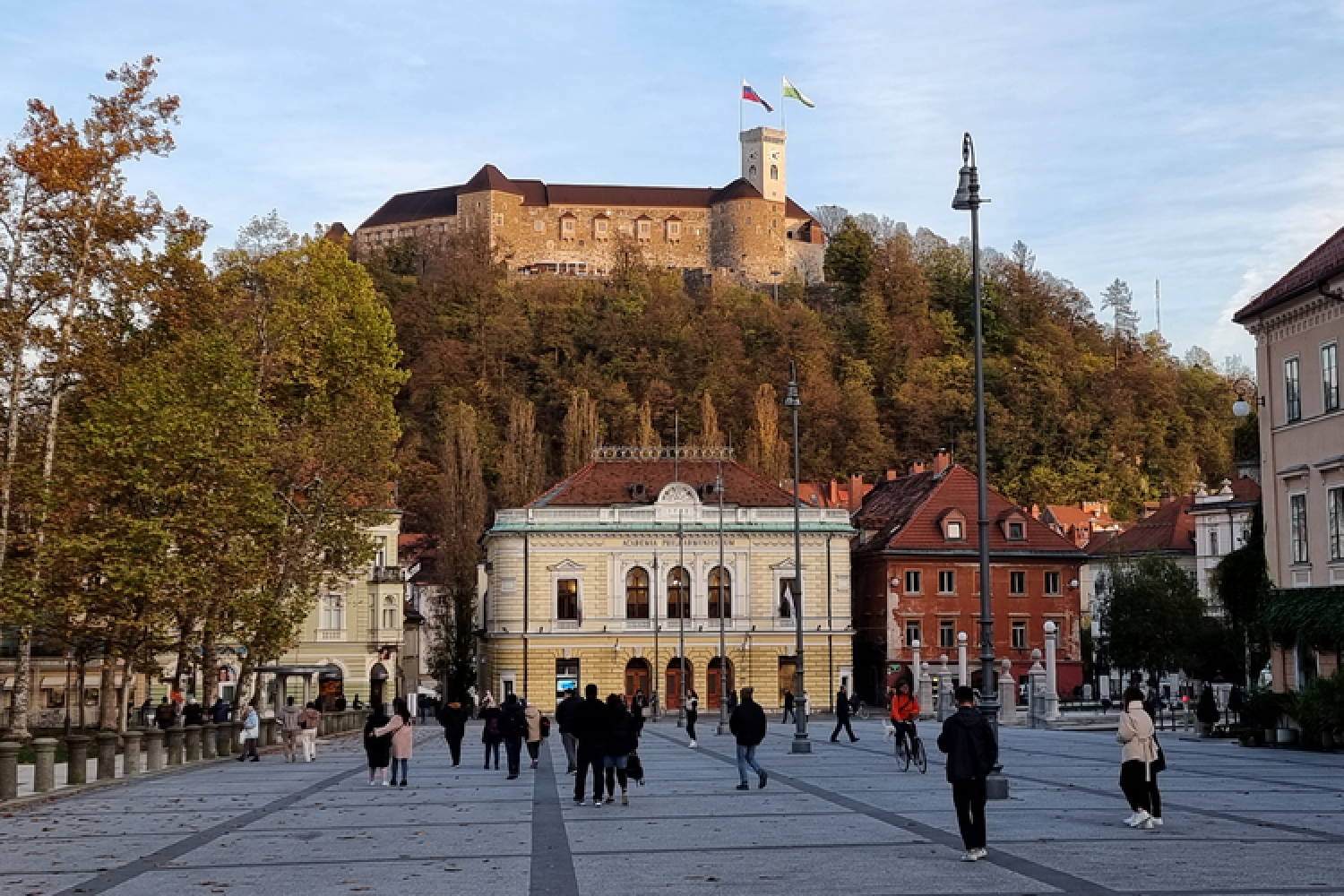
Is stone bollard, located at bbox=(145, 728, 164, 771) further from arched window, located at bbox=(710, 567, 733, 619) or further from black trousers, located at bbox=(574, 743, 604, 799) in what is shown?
arched window, located at bbox=(710, 567, 733, 619)

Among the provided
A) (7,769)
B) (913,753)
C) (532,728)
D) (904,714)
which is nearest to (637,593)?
(532,728)

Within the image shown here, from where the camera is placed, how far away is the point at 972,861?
14.8 meters

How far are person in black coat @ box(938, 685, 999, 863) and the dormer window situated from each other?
60.6m

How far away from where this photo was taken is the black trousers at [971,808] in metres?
15.1

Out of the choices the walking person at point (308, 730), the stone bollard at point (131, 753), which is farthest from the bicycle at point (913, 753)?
the walking person at point (308, 730)

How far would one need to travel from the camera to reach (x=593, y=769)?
22125 millimetres

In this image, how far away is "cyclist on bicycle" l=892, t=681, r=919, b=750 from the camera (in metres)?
28.5

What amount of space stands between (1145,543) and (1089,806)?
251 feet

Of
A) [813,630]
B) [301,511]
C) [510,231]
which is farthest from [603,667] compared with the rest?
[510,231]

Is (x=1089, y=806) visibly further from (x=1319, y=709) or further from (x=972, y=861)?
(x=1319, y=709)

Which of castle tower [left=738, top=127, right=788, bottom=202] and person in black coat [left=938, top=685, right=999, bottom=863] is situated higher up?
castle tower [left=738, top=127, right=788, bottom=202]

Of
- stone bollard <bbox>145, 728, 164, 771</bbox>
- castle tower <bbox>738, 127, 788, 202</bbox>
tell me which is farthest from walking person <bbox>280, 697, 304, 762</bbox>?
castle tower <bbox>738, 127, 788, 202</bbox>

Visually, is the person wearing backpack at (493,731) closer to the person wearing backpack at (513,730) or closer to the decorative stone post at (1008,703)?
the person wearing backpack at (513,730)

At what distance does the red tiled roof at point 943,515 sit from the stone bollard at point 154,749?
46.0 meters
